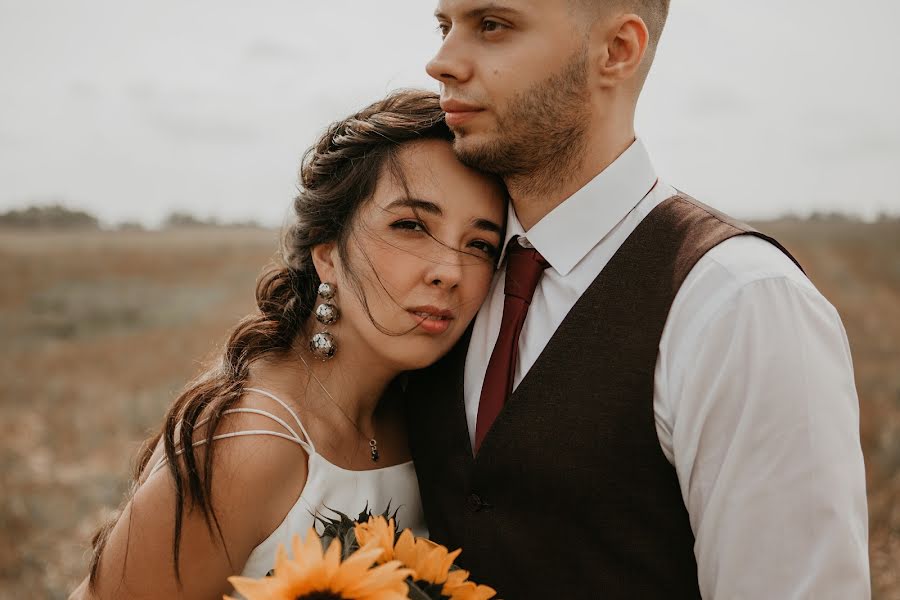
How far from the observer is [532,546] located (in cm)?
202

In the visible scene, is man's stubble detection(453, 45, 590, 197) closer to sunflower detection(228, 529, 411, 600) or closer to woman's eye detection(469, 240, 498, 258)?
woman's eye detection(469, 240, 498, 258)

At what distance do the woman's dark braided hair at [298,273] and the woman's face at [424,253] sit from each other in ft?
0.26

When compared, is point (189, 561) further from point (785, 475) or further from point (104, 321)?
point (104, 321)

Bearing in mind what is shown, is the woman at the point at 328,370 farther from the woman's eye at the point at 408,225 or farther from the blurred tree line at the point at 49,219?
the blurred tree line at the point at 49,219

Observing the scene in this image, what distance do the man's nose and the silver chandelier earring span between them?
75 cm

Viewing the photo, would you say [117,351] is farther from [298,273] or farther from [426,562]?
[426,562]

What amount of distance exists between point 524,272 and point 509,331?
0.18 meters

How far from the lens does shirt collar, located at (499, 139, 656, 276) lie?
214cm

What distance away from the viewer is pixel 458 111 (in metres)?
2.24

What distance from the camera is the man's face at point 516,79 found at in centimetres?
213

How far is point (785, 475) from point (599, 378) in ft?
1.47

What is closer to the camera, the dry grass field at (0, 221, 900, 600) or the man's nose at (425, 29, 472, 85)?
the man's nose at (425, 29, 472, 85)

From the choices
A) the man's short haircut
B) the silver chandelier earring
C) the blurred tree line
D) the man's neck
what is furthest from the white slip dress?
the blurred tree line

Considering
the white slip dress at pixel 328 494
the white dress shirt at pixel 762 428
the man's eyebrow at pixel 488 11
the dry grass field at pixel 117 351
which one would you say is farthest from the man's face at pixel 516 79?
the dry grass field at pixel 117 351
